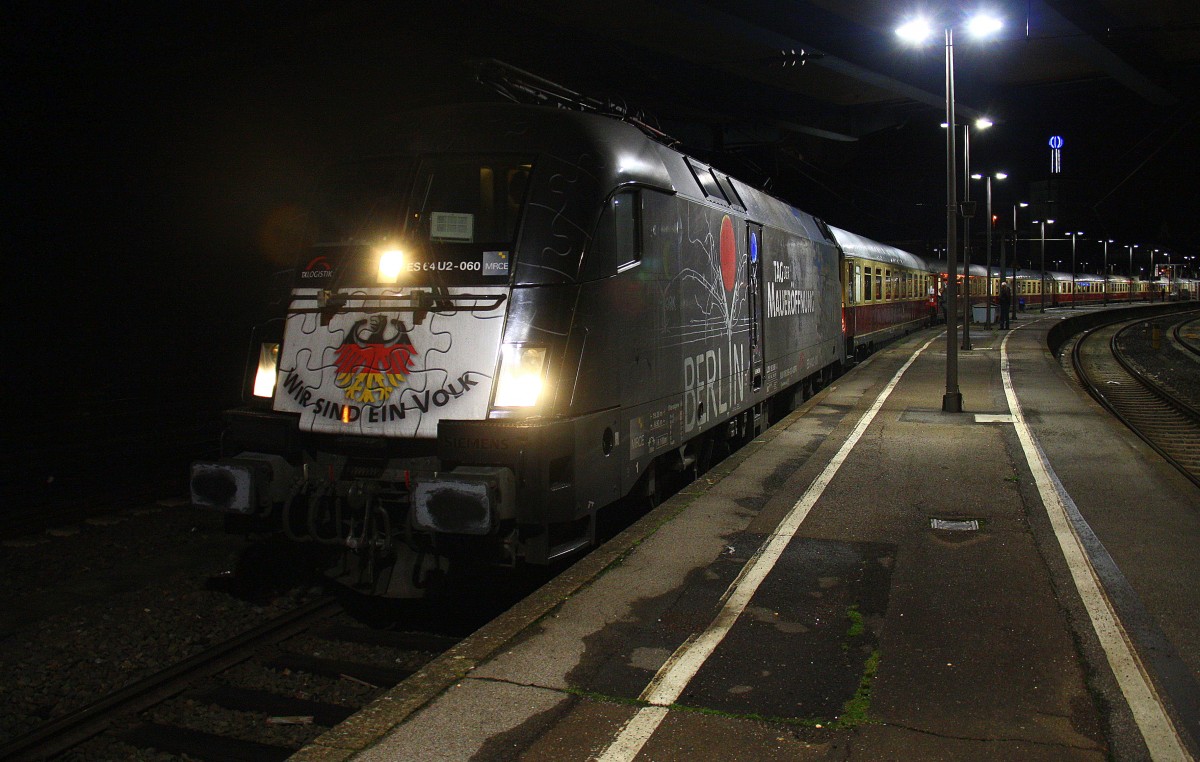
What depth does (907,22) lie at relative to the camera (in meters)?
14.4

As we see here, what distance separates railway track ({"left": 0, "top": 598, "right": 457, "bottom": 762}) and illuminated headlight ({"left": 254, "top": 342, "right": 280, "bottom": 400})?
60.4 inches

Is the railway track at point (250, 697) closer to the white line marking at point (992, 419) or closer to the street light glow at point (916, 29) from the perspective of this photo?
the white line marking at point (992, 419)

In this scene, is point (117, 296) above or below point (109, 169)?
below

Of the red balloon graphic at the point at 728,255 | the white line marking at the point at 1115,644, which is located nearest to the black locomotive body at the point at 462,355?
the red balloon graphic at the point at 728,255

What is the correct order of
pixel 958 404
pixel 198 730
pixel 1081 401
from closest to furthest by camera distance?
pixel 198 730
pixel 958 404
pixel 1081 401

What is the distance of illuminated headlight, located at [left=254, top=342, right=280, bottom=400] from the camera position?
6.43m

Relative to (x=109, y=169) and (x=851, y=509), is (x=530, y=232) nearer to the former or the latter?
(x=851, y=509)

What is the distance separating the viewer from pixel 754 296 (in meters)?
10.6

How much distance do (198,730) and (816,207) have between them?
5841cm

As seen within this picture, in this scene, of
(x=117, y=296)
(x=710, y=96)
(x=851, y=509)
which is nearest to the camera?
(x=851, y=509)

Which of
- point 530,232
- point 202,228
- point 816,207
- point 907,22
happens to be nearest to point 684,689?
point 530,232

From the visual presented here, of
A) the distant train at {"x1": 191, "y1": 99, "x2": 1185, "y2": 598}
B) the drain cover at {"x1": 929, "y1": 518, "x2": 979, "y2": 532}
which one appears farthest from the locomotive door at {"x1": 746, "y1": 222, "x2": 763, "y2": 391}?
the drain cover at {"x1": 929, "y1": 518, "x2": 979, "y2": 532}

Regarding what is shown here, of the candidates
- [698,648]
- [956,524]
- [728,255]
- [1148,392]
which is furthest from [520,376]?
[1148,392]

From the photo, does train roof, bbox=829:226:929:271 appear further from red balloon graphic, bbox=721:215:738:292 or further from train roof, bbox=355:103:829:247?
train roof, bbox=355:103:829:247
